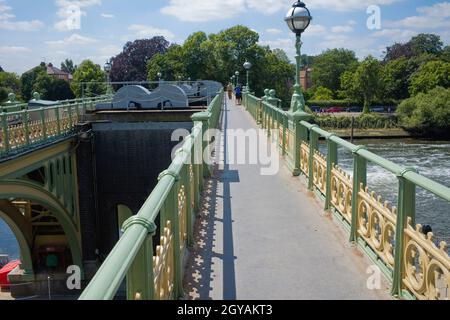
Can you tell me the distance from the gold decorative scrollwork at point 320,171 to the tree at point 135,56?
293 ft

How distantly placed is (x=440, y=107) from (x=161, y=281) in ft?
241

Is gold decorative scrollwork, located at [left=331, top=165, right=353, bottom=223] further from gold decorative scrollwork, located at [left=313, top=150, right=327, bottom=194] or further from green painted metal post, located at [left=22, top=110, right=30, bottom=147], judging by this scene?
green painted metal post, located at [left=22, top=110, right=30, bottom=147]

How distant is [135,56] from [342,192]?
9328cm

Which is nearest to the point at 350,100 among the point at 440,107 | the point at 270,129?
the point at 440,107

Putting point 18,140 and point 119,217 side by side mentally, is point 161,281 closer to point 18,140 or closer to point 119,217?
point 18,140

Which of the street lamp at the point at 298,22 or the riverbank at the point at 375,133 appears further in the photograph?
the riverbank at the point at 375,133

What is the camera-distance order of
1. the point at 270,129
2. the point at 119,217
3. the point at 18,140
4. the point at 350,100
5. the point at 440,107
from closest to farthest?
the point at 270,129 → the point at 18,140 → the point at 119,217 → the point at 440,107 → the point at 350,100

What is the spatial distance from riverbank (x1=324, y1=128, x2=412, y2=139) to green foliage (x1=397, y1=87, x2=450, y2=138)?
1.35 m

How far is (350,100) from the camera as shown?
9625cm

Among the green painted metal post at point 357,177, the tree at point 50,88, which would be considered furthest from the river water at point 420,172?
the tree at point 50,88

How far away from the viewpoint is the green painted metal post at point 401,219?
13.0ft

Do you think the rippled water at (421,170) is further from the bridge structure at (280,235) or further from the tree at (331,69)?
the tree at (331,69)
